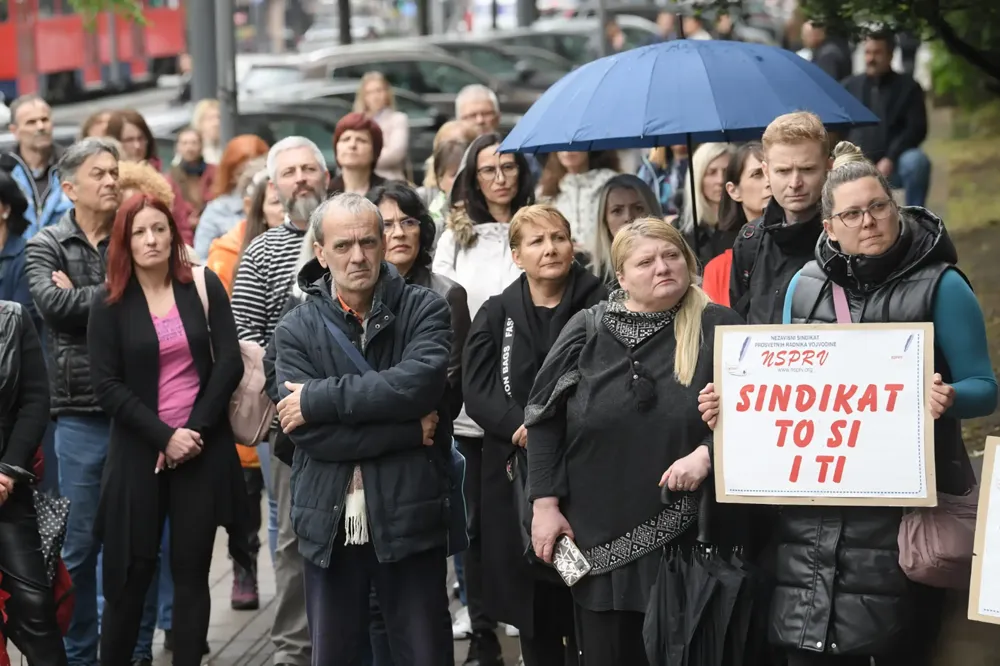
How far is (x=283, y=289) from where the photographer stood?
7.85 metres

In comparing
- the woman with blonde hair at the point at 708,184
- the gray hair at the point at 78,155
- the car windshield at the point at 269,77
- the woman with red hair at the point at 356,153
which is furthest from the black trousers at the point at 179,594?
the car windshield at the point at 269,77

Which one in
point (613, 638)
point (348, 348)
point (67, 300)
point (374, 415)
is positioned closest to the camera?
point (613, 638)

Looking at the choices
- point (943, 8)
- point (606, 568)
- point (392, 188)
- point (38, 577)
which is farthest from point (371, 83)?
point (606, 568)

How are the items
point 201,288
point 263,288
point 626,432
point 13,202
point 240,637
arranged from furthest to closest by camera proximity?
point 240,637 < point 263,288 < point 13,202 < point 201,288 < point 626,432

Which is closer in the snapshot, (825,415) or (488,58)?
(825,415)

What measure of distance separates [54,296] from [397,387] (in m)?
2.22

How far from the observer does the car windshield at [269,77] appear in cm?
2734

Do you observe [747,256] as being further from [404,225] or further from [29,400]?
[29,400]

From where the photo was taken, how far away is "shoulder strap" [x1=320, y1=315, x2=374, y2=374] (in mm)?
6148

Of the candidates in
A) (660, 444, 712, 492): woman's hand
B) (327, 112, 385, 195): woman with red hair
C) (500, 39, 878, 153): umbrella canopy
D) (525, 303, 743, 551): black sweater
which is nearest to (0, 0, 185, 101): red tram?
(327, 112, 385, 195): woman with red hair

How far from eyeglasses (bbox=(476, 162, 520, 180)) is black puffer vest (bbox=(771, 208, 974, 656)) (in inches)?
111

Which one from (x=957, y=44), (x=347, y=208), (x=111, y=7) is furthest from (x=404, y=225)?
(x=111, y=7)

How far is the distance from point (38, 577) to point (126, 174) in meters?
2.48

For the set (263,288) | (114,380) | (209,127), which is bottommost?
(114,380)
